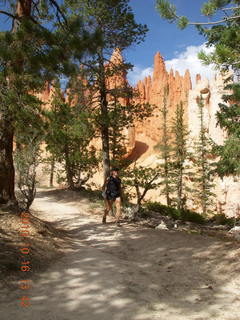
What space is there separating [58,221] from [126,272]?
17.3ft

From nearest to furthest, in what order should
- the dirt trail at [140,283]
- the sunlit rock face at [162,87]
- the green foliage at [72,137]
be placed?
the dirt trail at [140,283] → the green foliage at [72,137] → the sunlit rock face at [162,87]

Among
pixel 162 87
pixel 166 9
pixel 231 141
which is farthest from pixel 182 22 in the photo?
pixel 162 87

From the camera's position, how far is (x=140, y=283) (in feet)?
11.1

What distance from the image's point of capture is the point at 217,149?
36.3ft

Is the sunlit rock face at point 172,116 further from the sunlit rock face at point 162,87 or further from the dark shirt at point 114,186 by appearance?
the dark shirt at point 114,186

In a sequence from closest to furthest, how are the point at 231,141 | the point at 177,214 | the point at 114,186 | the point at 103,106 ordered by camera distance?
the point at 114,186 < the point at 231,141 < the point at 103,106 < the point at 177,214

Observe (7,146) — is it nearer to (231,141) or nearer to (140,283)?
(140,283)
